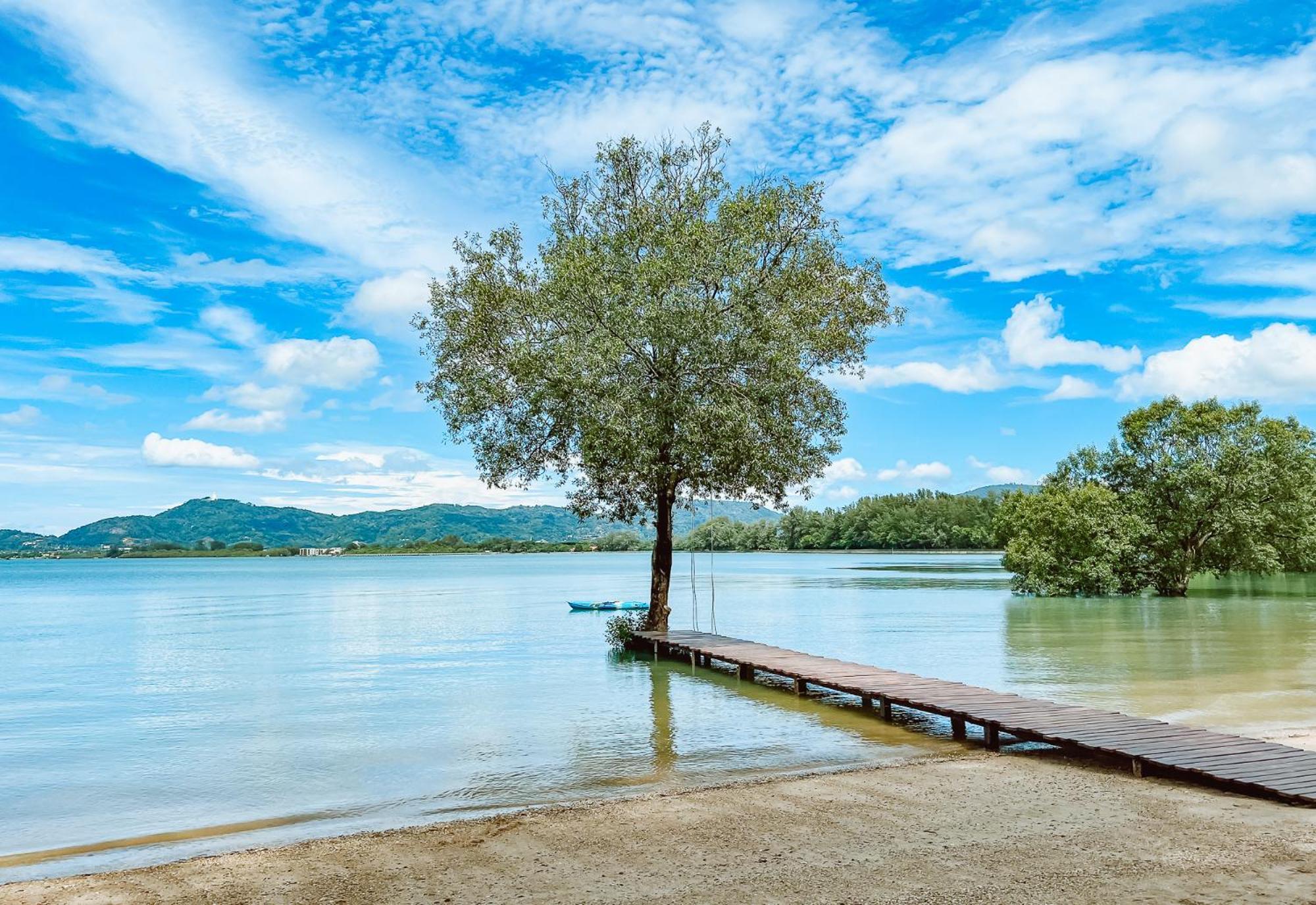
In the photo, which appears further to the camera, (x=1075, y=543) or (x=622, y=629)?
(x=1075, y=543)

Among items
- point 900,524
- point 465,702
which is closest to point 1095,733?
point 465,702

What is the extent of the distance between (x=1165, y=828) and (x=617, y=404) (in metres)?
16.5

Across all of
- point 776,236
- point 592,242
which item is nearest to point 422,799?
point 592,242

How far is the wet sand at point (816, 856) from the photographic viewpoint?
26.0 ft

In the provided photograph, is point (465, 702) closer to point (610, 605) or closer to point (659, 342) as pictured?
point (659, 342)

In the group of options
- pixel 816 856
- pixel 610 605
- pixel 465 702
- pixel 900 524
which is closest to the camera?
pixel 816 856

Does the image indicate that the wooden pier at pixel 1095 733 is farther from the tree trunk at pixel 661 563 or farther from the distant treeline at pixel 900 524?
the distant treeline at pixel 900 524

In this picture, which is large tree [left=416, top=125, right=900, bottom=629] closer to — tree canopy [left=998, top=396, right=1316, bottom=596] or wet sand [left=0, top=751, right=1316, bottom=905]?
wet sand [left=0, top=751, right=1316, bottom=905]

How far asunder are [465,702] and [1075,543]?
133 feet

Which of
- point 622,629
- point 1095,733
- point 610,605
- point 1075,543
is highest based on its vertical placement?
point 1075,543

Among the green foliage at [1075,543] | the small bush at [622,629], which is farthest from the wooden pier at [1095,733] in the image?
the green foliage at [1075,543]

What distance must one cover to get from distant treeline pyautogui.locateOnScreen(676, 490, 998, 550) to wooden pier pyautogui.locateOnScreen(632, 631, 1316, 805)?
122353 mm

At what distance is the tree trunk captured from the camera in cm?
2834

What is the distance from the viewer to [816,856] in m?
8.89
